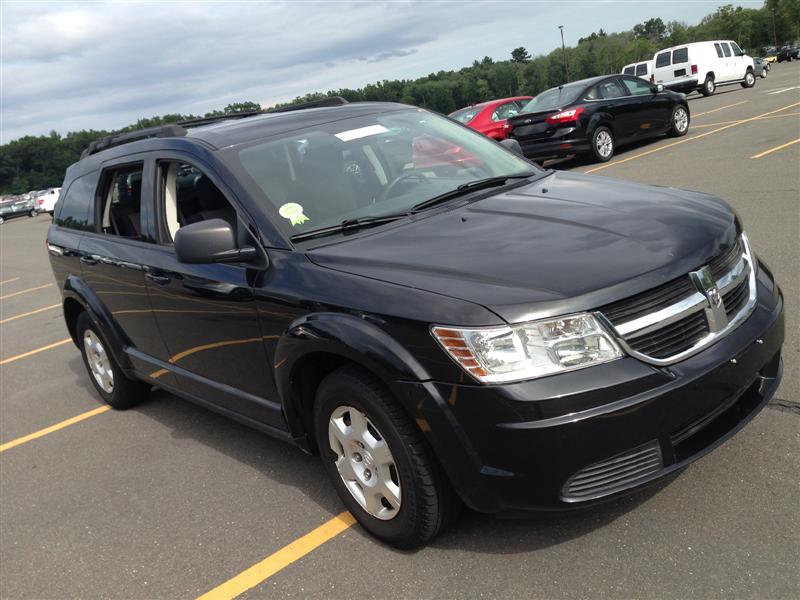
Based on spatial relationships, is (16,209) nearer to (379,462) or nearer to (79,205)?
(79,205)

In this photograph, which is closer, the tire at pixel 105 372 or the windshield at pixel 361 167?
the windshield at pixel 361 167

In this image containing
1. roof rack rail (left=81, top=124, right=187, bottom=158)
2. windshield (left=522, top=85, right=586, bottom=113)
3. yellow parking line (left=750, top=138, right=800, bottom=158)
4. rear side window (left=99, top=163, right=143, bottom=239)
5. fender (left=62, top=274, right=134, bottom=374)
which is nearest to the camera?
roof rack rail (left=81, top=124, right=187, bottom=158)

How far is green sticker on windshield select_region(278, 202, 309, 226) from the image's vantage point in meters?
3.56

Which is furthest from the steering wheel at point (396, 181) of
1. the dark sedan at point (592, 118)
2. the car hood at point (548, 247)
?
the dark sedan at point (592, 118)

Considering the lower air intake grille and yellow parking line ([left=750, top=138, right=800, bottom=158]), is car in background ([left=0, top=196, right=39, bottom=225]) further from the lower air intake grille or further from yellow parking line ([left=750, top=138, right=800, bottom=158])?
the lower air intake grille

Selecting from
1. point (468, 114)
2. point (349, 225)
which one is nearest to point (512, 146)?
point (349, 225)

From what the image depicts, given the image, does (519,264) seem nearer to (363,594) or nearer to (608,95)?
(363,594)

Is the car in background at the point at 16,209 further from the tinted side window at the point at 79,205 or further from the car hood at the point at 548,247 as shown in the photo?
the car hood at the point at 548,247

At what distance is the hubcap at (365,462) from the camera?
306 centimetres

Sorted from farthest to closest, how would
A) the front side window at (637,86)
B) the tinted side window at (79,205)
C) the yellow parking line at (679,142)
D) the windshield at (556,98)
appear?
the front side window at (637,86) → the windshield at (556,98) → the yellow parking line at (679,142) → the tinted side window at (79,205)

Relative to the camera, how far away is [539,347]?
262 centimetres

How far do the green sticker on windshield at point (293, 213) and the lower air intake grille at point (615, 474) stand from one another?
67.7 inches

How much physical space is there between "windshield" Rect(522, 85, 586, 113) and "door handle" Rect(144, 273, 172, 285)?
11.7 m

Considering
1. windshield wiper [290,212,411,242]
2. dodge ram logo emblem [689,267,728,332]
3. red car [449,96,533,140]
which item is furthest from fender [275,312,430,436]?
red car [449,96,533,140]
